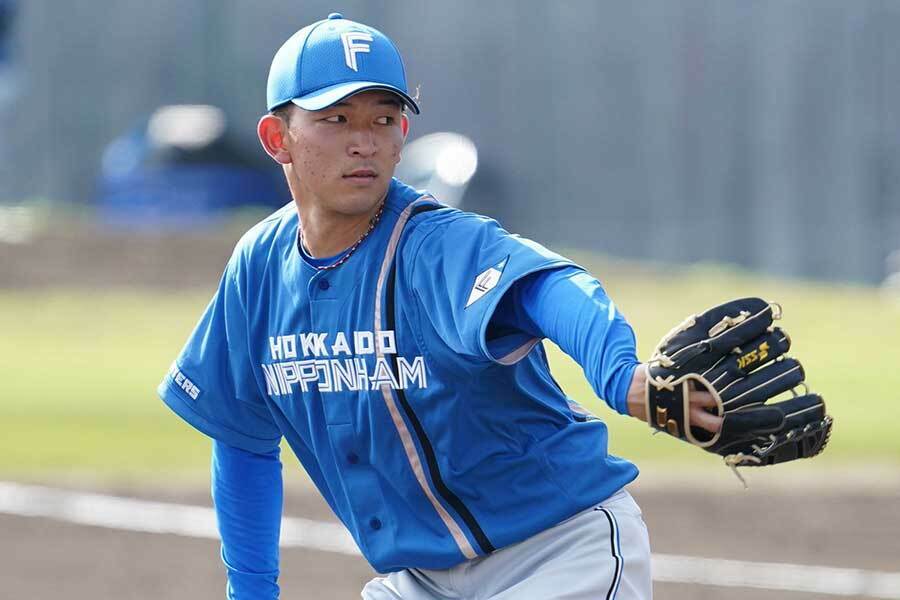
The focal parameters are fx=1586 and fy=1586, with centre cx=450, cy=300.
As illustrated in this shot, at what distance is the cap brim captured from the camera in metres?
3.18

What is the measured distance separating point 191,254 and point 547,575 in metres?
16.6

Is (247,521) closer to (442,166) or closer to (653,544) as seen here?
(653,544)

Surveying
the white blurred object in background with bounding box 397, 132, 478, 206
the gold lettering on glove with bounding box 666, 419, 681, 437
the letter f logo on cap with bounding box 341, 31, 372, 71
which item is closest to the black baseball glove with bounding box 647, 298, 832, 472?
the gold lettering on glove with bounding box 666, 419, 681, 437

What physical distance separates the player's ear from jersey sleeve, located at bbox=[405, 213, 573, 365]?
429 millimetres

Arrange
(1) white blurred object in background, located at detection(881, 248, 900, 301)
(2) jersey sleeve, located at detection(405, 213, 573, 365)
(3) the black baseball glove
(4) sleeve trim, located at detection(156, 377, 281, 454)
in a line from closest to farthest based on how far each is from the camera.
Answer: (3) the black baseball glove < (2) jersey sleeve, located at detection(405, 213, 573, 365) < (4) sleeve trim, located at detection(156, 377, 281, 454) < (1) white blurred object in background, located at detection(881, 248, 900, 301)

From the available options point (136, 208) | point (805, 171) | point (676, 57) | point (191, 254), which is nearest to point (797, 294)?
point (805, 171)

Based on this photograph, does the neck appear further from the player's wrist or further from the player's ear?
the player's wrist

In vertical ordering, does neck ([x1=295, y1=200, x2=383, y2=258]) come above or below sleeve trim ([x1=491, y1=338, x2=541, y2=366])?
above

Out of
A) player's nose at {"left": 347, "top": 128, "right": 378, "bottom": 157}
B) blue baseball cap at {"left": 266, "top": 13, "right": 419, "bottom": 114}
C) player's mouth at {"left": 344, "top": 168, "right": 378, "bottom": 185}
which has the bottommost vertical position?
player's mouth at {"left": 344, "top": 168, "right": 378, "bottom": 185}

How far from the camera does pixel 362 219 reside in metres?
3.30

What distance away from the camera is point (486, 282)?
292 centimetres

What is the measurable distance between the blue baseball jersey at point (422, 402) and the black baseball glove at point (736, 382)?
1.56 feet

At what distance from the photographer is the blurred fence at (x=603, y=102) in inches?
744

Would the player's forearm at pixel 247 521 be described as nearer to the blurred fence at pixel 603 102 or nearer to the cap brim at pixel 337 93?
the cap brim at pixel 337 93
